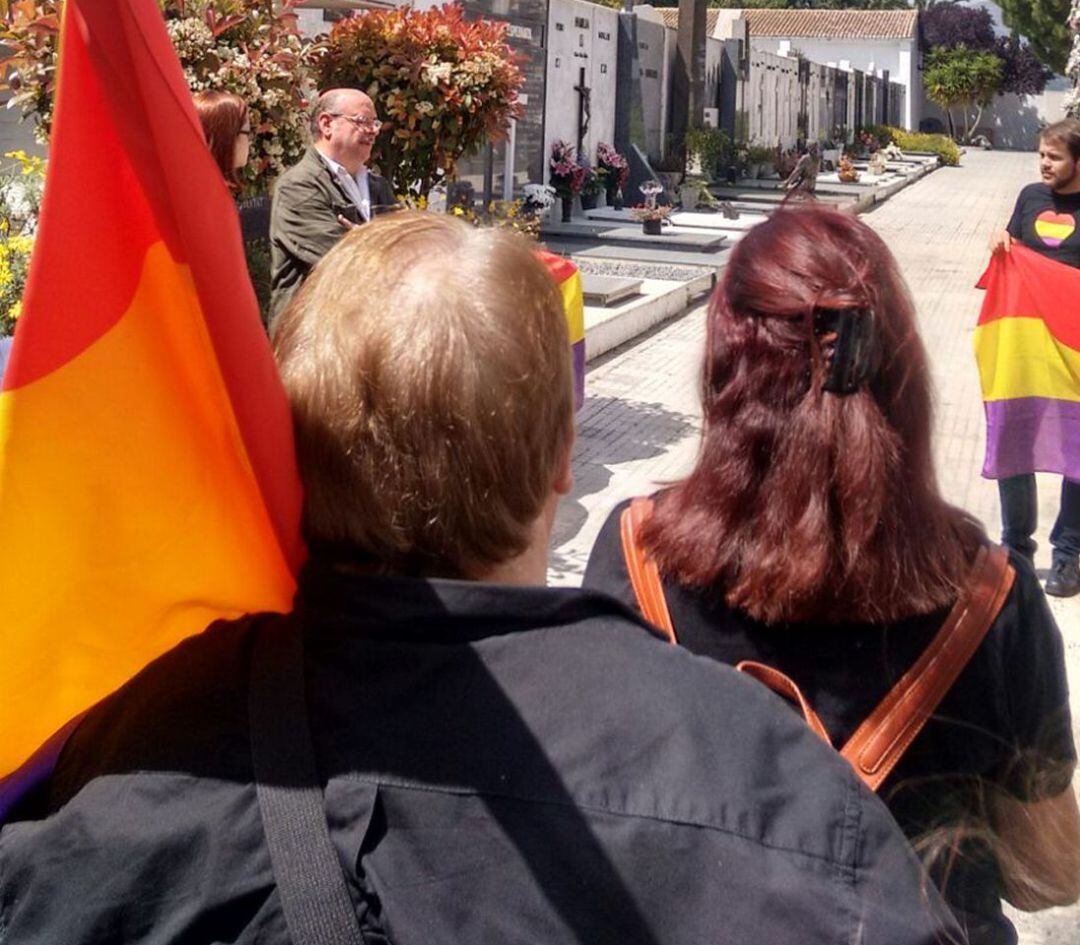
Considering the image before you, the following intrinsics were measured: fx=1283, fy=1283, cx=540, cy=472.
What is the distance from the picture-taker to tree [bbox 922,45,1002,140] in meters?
65.5

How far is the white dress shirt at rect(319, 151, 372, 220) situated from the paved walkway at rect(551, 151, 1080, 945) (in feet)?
5.11

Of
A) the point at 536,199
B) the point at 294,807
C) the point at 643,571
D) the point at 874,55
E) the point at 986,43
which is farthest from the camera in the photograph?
the point at 986,43

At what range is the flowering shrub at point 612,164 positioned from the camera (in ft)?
64.1

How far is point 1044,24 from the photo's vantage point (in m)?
54.4

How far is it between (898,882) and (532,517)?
1.41 ft

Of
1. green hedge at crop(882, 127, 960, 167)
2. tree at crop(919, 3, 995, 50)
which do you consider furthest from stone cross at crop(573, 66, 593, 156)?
tree at crop(919, 3, 995, 50)

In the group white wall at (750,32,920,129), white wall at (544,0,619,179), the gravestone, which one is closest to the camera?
white wall at (544,0,619,179)

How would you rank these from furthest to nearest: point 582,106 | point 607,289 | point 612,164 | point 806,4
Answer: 1. point 806,4
2. point 612,164
3. point 582,106
4. point 607,289

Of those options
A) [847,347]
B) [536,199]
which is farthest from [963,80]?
[847,347]

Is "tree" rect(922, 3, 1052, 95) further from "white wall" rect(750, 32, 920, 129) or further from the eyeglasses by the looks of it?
the eyeglasses

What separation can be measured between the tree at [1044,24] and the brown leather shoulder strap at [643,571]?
57.0 m

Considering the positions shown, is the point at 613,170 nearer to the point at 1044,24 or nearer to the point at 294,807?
the point at 294,807

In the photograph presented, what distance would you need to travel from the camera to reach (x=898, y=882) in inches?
39.5

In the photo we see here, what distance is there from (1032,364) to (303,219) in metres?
3.01
